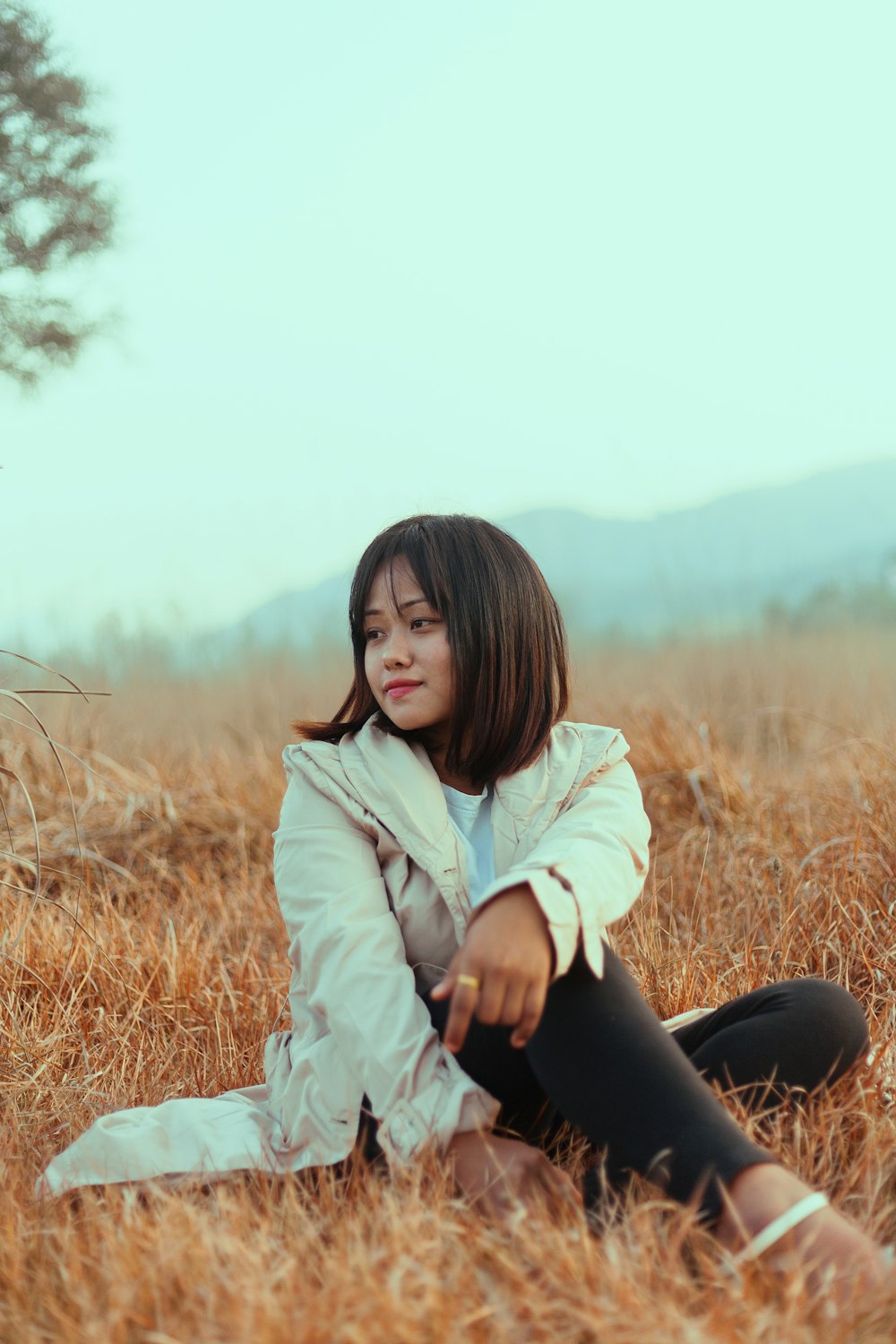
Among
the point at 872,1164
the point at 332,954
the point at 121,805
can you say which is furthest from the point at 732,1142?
the point at 121,805

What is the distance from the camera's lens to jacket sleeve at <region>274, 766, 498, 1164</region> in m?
1.43

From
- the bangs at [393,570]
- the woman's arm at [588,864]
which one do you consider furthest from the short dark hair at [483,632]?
the woman's arm at [588,864]

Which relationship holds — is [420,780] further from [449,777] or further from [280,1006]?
[280,1006]

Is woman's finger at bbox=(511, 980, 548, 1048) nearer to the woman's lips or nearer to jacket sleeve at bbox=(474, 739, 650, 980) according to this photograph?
jacket sleeve at bbox=(474, 739, 650, 980)

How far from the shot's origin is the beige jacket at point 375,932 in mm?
1439

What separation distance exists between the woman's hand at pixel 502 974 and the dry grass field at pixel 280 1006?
0.20 metres

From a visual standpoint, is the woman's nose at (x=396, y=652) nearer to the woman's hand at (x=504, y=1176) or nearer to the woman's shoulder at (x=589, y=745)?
the woman's shoulder at (x=589, y=745)

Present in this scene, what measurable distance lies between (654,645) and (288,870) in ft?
16.9

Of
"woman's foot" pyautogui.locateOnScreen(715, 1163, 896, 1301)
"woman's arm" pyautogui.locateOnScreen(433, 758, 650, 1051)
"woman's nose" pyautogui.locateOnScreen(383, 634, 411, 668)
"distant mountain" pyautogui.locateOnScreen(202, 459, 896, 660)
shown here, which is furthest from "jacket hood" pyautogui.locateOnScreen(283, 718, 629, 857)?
"distant mountain" pyautogui.locateOnScreen(202, 459, 896, 660)

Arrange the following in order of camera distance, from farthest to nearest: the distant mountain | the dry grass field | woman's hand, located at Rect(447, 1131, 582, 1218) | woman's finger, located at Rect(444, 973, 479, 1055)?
the distant mountain < woman's hand, located at Rect(447, 1131, 582, 1218) < woman's finger, located at Rect(444, 973, 479, 1055) < the dry grass field

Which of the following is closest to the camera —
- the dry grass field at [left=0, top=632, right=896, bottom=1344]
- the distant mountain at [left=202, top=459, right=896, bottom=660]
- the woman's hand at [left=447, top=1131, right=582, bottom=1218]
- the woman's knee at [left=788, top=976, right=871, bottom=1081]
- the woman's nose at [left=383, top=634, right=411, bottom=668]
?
the dry grass field at [left=0, top=632, right=896, bottom=1344]

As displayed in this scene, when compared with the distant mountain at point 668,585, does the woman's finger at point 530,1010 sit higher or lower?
lower

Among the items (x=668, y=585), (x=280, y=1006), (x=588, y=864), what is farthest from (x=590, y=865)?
(x=668, y=585)

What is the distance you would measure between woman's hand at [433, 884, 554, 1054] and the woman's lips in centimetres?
49
